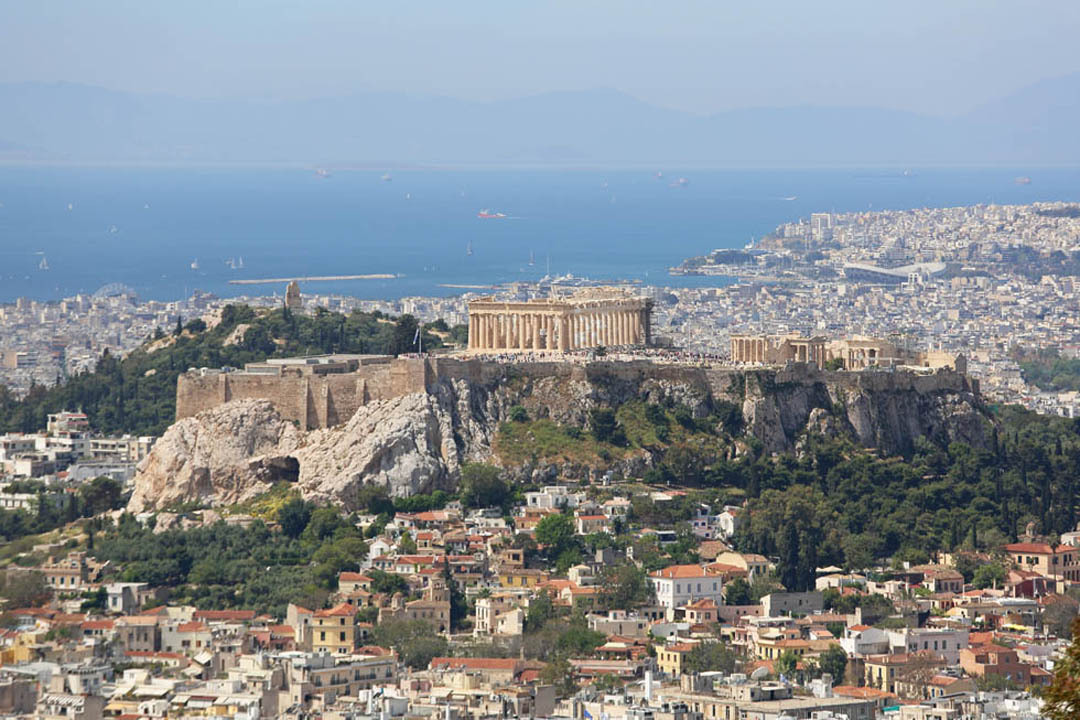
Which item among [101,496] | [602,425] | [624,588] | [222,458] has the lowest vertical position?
[624,588]

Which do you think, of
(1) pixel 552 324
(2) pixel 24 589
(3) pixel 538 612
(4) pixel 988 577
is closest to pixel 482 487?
(3) pixel 538 612

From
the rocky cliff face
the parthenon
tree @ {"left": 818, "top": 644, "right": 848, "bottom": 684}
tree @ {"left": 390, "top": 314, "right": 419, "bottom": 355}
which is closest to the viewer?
tree @ {"left": 818, "top": 644, "right": 848, "bottom": 684}

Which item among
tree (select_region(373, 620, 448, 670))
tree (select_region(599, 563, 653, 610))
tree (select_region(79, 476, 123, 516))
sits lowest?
tree (select_region(373, 620, 448, 670))

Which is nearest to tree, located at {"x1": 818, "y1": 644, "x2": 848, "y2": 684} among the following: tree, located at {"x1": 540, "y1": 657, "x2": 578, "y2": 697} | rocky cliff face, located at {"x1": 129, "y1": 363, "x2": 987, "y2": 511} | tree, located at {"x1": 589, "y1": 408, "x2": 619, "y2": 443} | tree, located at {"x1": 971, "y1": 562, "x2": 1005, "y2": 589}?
tree, located at {"x1": 540, "y1": 657, "x2": 578, "y2": 697}

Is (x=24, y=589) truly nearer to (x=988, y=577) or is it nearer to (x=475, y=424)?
(x=475, y=424)

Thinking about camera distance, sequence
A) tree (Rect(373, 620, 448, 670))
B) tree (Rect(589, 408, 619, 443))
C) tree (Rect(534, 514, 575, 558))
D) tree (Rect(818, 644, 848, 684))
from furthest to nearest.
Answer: tree (Rect(589, 408, 619, 443)), tree (Rect(534, 514, 575, 558)), tree (Rect(373, 620, 448, 670)), tree (Rect(818, 644, 848, 684))

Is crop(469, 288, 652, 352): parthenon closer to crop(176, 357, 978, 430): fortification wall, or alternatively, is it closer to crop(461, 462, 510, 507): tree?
crop(176, 357, 978, 430): fortification wall

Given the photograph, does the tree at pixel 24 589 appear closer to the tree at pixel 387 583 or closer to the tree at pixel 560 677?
the tree at pixel 387 583

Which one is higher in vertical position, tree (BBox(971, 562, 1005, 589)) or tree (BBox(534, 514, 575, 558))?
tree (BBox(534, 514, 575, 558))

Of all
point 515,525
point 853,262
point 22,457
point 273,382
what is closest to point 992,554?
point 515,525
